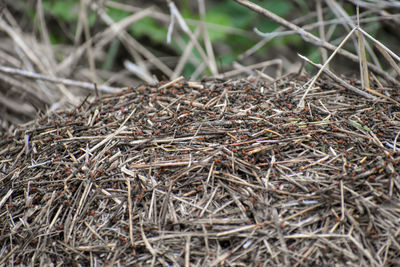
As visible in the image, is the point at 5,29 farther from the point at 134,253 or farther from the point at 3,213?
the point at 134,253

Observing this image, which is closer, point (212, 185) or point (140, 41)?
point (212, 185)

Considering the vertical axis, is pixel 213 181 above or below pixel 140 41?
above

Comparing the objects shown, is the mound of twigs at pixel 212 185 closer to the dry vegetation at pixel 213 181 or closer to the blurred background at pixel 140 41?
the dry vegetation at pixel 213 181

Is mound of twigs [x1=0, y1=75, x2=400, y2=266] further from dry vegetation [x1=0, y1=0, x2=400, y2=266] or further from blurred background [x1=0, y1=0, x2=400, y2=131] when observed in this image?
blurred background [x1=0, y1=0, x2=400, y2=131]

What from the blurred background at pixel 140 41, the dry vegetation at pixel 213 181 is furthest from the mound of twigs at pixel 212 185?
the blurred background at pixel 140 41

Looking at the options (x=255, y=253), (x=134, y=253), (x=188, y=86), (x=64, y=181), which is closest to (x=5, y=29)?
(x=188, y=86)

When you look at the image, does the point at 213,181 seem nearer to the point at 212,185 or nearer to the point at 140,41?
the point at 212,185

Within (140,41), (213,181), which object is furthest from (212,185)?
(140,41)
